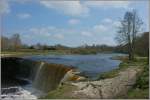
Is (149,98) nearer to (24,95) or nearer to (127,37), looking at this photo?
(24,95)

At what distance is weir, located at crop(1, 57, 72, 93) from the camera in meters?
6.79

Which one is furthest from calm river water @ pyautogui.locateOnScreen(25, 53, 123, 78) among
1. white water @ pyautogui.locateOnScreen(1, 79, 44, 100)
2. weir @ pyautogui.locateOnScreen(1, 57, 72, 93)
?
white water @ pyautogui.locateOnScreen(1, 79, 44, 100)

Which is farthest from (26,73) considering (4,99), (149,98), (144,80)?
(149,98)

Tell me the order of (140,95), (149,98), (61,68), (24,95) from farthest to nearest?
(61,68) < (24,95) < (140,95) < (149,98)

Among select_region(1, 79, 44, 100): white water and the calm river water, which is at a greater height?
the calm river water

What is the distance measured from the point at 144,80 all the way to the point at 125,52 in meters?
6.16

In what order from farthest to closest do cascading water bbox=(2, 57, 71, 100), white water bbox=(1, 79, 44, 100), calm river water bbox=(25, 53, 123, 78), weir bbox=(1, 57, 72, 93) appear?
1. calm river water bbox=(25, 53, 123, 78)
2. weir bbox=(1, 57, 72, 93)
3. cascading water bbox=(2, 57, 71, 100)
4. white water bbox=(1, 79, 44, 100)

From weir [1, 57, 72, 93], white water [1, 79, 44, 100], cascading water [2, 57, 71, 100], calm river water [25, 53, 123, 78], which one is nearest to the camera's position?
white water [1, 79, 44, 100]

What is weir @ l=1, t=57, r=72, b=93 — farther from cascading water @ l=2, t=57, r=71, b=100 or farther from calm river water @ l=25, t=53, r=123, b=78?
calm river water @ l=25, t=53, r=123, b=78

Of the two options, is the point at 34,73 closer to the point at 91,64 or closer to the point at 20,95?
the point at 91,64

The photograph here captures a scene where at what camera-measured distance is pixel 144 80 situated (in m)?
3.31

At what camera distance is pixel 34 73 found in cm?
901

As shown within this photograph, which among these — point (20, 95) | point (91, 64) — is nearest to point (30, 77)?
point (91, 64)

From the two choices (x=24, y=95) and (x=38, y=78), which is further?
(x=38, y=78)
